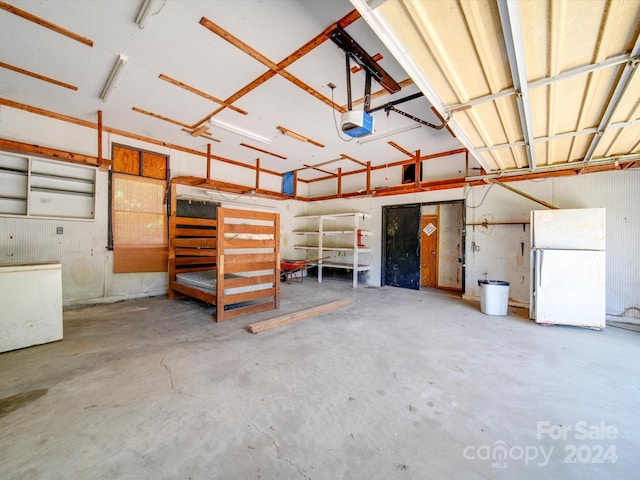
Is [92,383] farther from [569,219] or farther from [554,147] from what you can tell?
[569,219]

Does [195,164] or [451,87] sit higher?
[195,164]

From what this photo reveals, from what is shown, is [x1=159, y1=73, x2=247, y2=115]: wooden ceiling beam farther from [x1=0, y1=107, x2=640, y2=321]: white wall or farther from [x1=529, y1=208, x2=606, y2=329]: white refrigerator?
[x1=529, y1=208, x2=606, y2=329]: white refrigerator

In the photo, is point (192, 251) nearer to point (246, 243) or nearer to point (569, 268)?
point (246, 243)

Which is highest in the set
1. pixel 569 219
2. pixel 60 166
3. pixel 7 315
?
pixel 60 166

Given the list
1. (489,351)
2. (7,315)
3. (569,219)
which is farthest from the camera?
(569,219)

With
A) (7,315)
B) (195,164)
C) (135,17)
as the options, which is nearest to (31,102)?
(195,164)

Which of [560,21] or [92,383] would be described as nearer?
[560,21]

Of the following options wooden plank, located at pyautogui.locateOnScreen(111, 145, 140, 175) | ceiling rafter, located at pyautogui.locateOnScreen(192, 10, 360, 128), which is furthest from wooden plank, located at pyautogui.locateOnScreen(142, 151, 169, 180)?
ceiling rafter, located at pyautogui.locateOnScreen(192, 10, 360, 128)

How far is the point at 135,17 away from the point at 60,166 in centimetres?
339

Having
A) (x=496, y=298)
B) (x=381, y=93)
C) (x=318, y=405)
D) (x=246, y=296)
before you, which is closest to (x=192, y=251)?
(x=246, y=296)

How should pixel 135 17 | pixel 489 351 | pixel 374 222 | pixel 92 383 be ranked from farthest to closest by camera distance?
pixel 374 222 < pixel 489 351 < pixel 135 17 < pixel 92 383

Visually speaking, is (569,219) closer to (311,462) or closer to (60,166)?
(311,462)

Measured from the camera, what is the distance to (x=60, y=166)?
4.17m

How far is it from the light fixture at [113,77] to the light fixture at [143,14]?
662 millimetres
